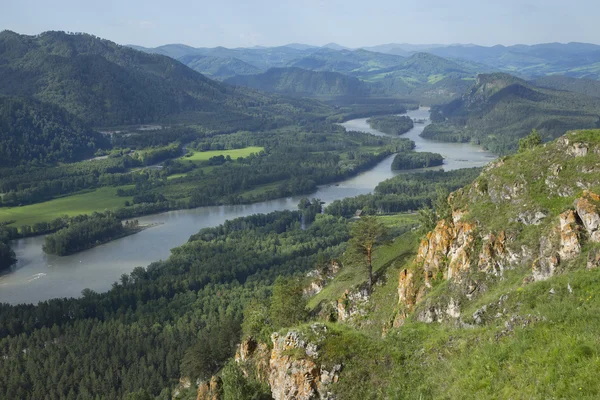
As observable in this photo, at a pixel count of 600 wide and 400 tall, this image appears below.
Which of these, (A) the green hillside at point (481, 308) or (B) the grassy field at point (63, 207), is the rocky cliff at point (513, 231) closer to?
(A) the green hillside at point (481, 308)

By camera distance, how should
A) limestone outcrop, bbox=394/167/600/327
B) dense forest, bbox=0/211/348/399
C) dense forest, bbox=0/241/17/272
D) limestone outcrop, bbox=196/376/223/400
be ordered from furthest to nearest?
dense forest, bbox=0/241/17/272, dense forest, bbox=0/211/348/399, limestone outcrop, bbox=196/376/223/400, limestone outcrop, bbox=394/167/600/327

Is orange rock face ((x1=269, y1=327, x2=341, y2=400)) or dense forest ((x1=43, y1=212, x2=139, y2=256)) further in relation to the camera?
dense forest ((x1=43, y1=212, x2=139, y2=256))

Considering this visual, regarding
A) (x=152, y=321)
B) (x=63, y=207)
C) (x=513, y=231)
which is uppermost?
(x=513, y=231)

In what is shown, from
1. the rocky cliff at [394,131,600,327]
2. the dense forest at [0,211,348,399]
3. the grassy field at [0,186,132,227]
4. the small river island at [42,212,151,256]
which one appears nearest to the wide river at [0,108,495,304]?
the small river island at [42,212,151,256]

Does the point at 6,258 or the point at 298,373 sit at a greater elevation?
the point at 298,373

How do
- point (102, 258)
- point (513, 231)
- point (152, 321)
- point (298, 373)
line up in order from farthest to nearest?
point (102, 258)
point (152, 321)
point (513, 231)
point (298, 373)

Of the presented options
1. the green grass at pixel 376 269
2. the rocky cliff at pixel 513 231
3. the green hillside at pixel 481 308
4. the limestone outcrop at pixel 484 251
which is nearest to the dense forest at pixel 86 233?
the green grass at pixel 376 269

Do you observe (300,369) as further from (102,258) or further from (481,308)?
(102,258)

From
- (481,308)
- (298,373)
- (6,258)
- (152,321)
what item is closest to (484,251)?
(481,308)

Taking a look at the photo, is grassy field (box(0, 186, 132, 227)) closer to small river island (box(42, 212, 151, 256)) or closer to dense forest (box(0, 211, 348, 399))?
small river island (box(42, 212, 151, 256))
